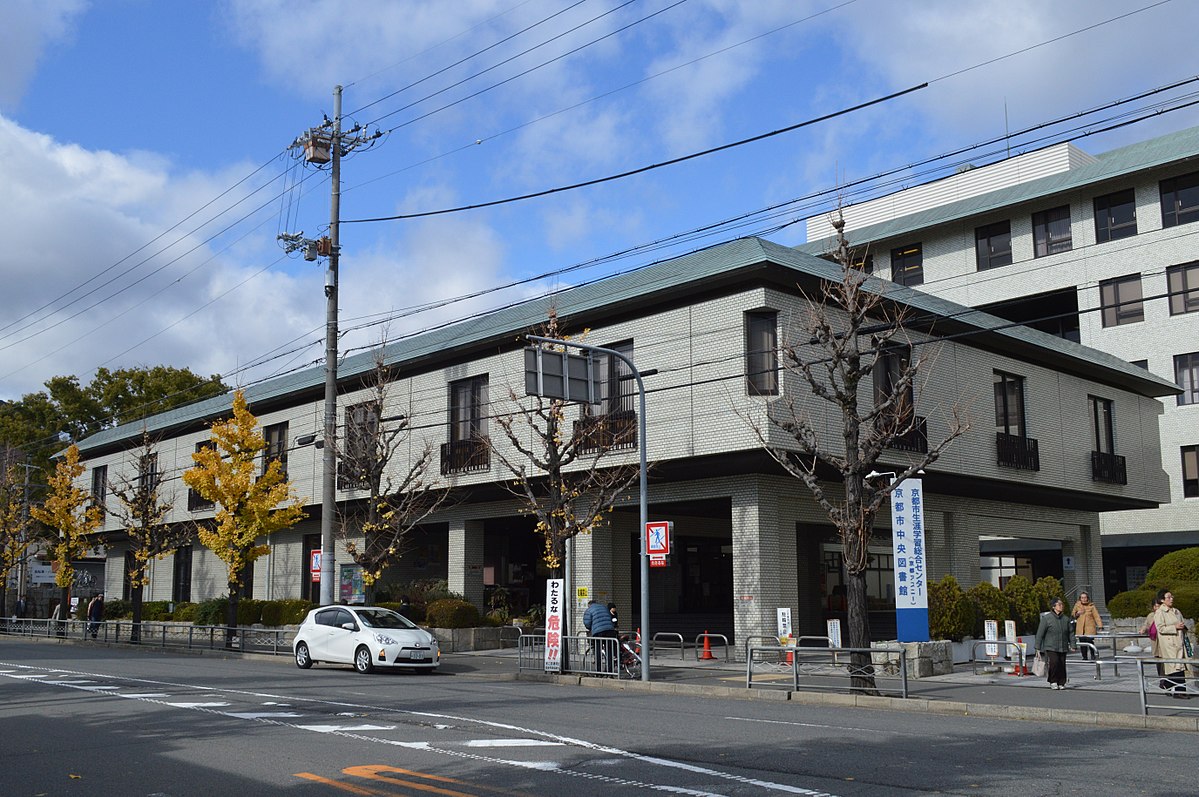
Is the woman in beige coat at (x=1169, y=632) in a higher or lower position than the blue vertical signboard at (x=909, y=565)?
lower

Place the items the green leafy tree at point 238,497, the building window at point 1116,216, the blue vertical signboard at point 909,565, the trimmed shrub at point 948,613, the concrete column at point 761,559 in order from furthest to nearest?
the building window at point 1116,216
the green leafy tree at point 238,497
the concrete column at point 761,559
the trimmed shrub at point 948,613
the blue vertical signboard at point 909,565

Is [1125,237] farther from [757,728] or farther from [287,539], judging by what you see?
[757,728]

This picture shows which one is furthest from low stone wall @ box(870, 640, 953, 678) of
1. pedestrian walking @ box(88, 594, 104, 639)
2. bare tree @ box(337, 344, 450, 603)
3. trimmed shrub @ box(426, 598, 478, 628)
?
pedestrian walking @ box(88, 594, 104, 639)

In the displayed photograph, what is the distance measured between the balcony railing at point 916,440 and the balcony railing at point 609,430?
6827 millimetres

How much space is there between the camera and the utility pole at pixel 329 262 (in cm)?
2709

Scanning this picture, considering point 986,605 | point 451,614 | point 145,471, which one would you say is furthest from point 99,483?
point 986,605

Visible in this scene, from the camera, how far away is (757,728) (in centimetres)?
1364

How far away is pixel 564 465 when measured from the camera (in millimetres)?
28016

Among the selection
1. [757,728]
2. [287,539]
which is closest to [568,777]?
[757,728]

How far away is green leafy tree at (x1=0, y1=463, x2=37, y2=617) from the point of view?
53.0 m

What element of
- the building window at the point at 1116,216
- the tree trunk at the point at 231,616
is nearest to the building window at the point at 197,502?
the tree trunk at the point at 231,616

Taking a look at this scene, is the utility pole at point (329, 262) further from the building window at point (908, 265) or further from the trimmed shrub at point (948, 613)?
the building window at point (908, 265)

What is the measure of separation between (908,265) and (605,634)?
38.1 metres

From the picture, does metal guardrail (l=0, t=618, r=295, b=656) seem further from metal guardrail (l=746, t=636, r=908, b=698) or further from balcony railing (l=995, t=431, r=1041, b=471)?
balcony railing (l=995, t=431, r=1041, b=471)
